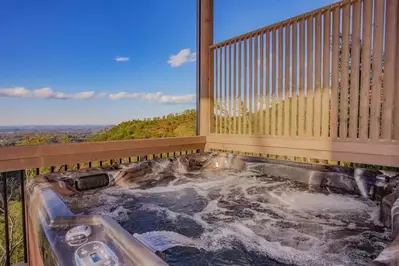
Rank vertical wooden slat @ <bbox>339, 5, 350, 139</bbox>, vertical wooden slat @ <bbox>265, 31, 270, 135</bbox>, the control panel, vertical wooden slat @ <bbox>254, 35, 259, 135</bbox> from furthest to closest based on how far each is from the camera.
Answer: vertical wooden slat @ <bbox>254, 35, 259, 135</bbox>
vertical wooden slat @ <bbox>265, 31, 270, 135</bbox>
vertical wooden slat @ <bbox>339, 5, 350, 139</bbox>
the control panel

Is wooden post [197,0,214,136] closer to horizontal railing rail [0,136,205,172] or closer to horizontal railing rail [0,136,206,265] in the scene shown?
horizontal railing rail [0,136,206,265]

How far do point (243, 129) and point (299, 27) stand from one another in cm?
126

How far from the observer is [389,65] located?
6.19 ft

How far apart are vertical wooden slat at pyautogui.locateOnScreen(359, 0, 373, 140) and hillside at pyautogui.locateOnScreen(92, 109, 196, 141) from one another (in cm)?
218

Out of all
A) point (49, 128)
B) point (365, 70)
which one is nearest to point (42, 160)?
point (49, 128)

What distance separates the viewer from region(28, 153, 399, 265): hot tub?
94cm

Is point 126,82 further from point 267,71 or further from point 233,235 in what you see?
point 233,235

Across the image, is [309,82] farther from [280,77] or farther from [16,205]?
[16,205]

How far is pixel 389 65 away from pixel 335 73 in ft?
1.27

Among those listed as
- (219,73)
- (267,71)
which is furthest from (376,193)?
(219,73)

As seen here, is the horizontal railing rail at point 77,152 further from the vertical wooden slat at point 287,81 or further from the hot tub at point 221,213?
the vertical wooden slat at point 287,81

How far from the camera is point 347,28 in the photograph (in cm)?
210

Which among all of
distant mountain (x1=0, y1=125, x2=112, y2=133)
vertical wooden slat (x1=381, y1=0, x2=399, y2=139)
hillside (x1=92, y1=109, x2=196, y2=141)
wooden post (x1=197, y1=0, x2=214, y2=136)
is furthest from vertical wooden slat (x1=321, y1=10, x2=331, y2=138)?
distant mountain (x1=0, y1=125, x2=112, y2=133)

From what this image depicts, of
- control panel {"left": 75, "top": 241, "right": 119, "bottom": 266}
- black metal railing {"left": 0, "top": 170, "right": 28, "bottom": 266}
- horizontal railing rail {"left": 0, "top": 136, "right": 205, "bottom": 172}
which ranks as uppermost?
horizontal railing rail {"left": 0, "top": 136, "right": 205, "bottom": 172}
